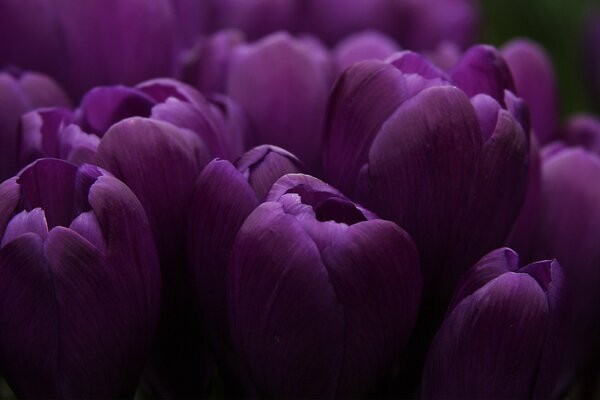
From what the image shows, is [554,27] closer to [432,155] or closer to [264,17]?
[264,17]

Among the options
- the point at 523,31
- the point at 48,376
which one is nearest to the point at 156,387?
the point at 48,376

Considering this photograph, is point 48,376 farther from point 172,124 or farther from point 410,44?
point 410,44

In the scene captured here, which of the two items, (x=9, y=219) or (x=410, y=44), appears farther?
(x=410, y=44)

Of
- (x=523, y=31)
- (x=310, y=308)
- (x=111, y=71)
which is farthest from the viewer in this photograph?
(x=523, y=31)

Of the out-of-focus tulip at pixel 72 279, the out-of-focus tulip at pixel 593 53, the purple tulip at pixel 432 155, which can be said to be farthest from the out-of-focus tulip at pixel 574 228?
the out-of-focus tulip at pixel 593 53

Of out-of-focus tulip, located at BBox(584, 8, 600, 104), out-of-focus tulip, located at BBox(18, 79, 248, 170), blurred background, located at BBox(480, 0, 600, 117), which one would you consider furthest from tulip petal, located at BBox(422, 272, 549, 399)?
blurred background, located at BBox(480, 0, 600, 117)

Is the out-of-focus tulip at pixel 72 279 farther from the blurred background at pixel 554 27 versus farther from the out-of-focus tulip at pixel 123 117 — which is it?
the blurred background at pixel 554 27

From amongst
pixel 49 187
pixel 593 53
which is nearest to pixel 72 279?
pixel 49 187
